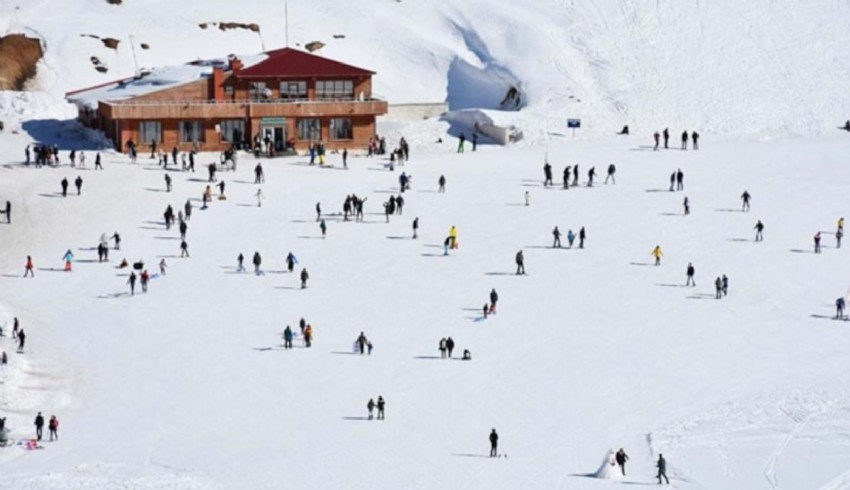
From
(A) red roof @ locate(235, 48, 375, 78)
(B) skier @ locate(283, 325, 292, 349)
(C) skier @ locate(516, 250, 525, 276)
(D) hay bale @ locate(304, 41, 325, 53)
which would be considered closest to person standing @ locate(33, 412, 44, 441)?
(B) skier @ locate(283, 325, 292, 349)

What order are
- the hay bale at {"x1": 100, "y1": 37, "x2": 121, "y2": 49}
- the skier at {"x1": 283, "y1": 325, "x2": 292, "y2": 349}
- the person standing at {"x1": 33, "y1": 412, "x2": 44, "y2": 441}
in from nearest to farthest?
the person standing at {"x1": 33, "y1": 412, "x2": 44, "y2": 441}
the skier at {"x1": 283, "y1": 325, "x2": 292, "y2": 349}
the hay bale at {"x1": 100, "y1": 37, "x2": 121, "y2": 49}

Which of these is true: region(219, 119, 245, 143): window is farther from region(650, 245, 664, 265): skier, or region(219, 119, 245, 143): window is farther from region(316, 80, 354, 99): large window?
region(650, 245, 664, 265): skier

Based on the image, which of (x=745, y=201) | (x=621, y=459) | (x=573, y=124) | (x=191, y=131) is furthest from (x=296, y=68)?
(x=621, y=459)

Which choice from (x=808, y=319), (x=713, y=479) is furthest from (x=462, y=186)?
(x=713, y=479)

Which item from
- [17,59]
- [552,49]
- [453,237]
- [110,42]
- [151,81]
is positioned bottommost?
[453,237]

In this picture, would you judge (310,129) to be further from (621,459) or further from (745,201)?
(621,459)
